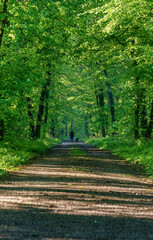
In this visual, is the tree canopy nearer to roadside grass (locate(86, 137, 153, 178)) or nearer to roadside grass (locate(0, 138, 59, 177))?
roadside grass (locate(0, 138, 59, 177))

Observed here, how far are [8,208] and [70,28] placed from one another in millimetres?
9467

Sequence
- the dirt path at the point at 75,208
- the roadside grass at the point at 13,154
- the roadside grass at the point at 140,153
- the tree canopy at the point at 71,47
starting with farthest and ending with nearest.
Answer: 1. the roadside grass at the point at 140,153
2. the tree canopy at the point at 71,47
3. the roadside grass at the point at 13,154
4. the dirt path at the point at 75,208

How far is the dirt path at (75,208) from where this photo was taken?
3652mm

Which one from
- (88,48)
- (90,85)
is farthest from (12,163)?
(90,85)

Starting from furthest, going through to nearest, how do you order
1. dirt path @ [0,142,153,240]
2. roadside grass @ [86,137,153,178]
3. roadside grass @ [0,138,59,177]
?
roadside grass @ [86,137,153,178]
roadside grass @ [0,138,59,177]
dirt path @ [0,142,153,240]

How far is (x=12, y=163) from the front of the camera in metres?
10.5

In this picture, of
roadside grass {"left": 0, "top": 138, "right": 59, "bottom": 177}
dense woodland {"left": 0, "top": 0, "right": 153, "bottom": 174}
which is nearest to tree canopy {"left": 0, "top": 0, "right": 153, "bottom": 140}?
dense woodland {"left": 0, "top": 0, "right": 153, "bottom": 174}

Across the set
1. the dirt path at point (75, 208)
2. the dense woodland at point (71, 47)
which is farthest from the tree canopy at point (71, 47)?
the dirt path at point (75, 208)

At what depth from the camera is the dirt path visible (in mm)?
3652

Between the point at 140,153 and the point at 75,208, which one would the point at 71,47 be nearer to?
the point at 140,153

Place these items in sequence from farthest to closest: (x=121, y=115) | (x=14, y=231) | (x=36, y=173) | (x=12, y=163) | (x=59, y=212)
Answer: (x=121, y=115), (x=12, y=163), (x=36, y=173), (x=59, y=212), (x=14, y=231)

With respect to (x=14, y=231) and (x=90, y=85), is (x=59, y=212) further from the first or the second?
(x=90, y=85)

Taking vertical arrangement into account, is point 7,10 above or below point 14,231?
above

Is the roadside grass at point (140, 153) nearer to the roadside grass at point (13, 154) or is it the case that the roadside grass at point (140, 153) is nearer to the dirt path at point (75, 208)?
the dirt path at point (75, 208)
